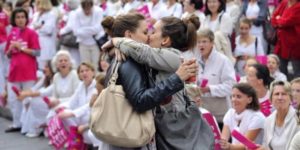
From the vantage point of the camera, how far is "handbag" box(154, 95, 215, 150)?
11.7 ft

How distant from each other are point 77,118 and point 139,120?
13.6 ft

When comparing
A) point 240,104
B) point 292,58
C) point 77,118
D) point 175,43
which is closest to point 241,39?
point 292,58

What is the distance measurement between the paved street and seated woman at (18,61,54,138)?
0.52ft

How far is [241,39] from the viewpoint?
9023 millimetres

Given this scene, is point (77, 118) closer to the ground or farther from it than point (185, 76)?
closer to the ground

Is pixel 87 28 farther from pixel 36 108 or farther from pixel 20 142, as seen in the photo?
pixel 20 142

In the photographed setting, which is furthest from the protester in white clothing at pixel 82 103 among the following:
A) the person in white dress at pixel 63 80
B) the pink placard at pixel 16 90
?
the pink placard at pixel 16 90

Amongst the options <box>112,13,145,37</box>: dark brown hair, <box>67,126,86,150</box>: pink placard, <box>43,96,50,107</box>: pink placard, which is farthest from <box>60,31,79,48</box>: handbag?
<box>112,13,145,37</box>: dark brown hair

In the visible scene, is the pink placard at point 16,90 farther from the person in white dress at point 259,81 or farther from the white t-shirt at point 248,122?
the white t-shirt at point 248,122

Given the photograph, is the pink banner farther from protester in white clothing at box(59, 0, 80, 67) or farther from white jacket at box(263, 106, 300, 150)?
protester in white clothing at box(59, 0, 80, 67)

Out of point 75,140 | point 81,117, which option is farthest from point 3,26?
point 75,140

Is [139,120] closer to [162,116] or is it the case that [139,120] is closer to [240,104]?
[162,116]

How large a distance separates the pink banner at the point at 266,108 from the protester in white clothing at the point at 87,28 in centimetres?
497

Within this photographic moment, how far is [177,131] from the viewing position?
3.58 m
